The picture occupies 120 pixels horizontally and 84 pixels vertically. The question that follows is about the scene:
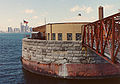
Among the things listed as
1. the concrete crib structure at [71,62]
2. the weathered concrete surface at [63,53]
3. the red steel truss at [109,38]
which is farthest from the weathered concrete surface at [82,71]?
the red steel truss at [109,38]

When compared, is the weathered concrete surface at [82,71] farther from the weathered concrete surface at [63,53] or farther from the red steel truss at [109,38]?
the red steel truss at [109,38]

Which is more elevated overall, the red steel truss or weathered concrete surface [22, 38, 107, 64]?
the red steel truss

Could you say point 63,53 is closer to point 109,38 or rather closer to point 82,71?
point 82,71

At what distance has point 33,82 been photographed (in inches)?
624

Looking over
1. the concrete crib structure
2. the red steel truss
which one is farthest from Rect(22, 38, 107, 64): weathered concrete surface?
the red steel truss

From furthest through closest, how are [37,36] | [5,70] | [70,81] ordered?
[37,36] < [5,70] < [70,81]

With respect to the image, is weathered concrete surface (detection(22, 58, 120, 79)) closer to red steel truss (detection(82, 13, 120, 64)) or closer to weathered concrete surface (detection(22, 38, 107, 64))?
weathered concrete surface (detection(22, 38, 107, 64))

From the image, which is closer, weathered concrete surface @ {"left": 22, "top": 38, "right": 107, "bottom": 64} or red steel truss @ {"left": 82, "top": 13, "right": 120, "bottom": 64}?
red steel truss @ {"left": 82, "top": 13, "right": 120, "bottom": 64}

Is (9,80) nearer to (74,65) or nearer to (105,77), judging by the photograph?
(74,65)

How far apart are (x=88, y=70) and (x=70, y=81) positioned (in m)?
2.65

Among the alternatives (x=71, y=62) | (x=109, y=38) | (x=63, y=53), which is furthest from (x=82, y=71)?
(x=109, y=38)

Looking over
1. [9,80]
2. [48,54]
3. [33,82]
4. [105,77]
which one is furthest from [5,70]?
[105,77]

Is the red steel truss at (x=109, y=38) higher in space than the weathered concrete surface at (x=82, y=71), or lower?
higher

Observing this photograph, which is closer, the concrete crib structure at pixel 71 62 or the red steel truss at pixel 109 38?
the red steel truss at pixel 109 38
